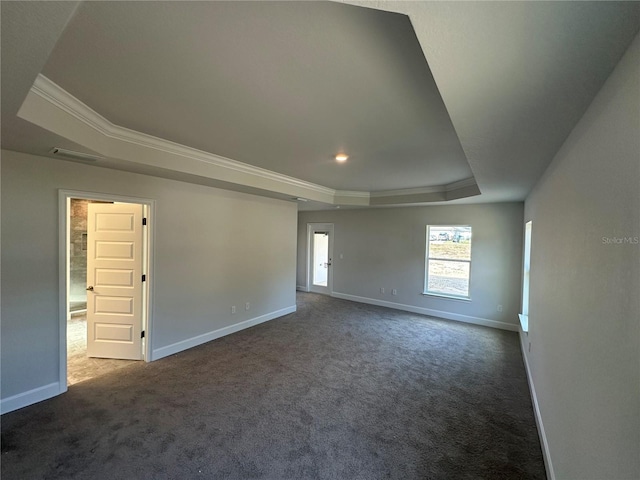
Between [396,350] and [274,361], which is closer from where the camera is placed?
[274,361]

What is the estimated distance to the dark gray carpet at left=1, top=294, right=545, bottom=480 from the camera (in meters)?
1.90

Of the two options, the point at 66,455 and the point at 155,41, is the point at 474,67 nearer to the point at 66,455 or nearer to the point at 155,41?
the point at 155,41

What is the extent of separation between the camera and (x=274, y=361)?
3.48m

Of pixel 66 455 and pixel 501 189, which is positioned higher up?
pixel 501 189

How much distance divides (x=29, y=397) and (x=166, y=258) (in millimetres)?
1757

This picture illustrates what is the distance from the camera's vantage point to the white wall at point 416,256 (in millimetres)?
4883

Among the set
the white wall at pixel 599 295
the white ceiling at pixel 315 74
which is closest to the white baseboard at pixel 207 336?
the white ceiling at pixel 315 74

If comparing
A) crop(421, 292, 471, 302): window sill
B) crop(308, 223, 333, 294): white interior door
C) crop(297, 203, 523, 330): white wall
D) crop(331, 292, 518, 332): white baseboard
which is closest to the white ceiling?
crop(297, 203, 523, 330): white wall

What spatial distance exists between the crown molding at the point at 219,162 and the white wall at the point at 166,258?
616mm

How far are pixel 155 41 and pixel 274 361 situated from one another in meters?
3.37

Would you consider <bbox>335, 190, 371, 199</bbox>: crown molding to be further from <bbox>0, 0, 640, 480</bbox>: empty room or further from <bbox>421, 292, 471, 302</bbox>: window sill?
<bbox>421, 292, 471, 302</bbox>: window sill

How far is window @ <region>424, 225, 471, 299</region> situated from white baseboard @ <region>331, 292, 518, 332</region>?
40 centimetres

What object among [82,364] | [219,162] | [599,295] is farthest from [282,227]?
[599,295]

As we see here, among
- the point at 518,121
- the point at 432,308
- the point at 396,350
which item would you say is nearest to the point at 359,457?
the point at 396,350
